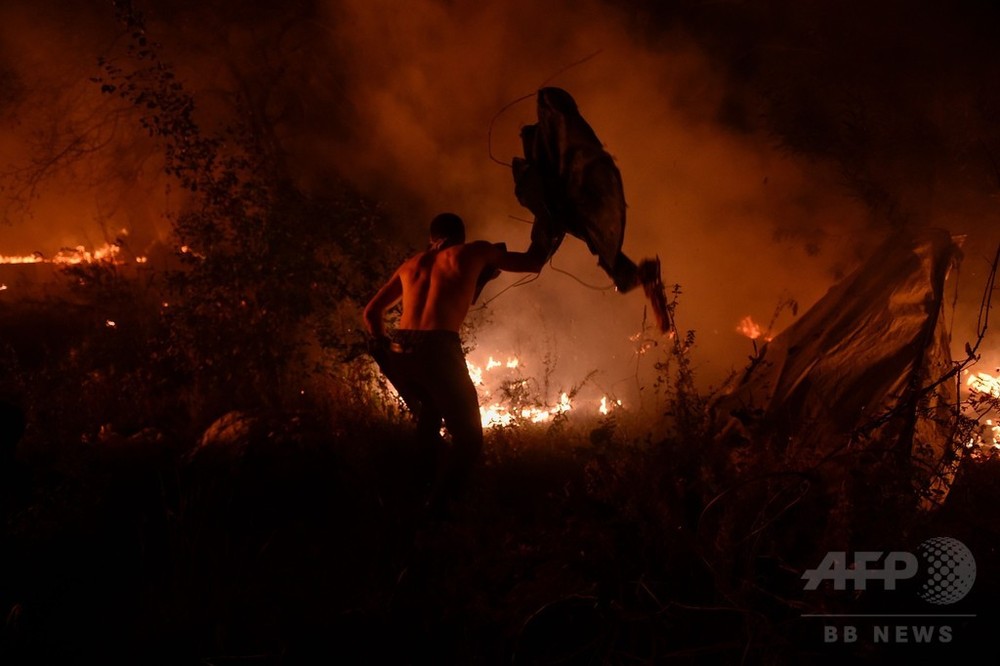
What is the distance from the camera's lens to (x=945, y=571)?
2.70 metres

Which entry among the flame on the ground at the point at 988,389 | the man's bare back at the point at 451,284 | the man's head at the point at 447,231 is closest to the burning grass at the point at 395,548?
the man's bare back at the point at 451,284

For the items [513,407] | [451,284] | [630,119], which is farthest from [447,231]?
[630,119]

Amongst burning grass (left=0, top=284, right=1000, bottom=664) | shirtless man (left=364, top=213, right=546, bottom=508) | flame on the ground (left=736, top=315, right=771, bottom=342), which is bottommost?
burning grass (left=0, top=284, right=1000, bottom=664)

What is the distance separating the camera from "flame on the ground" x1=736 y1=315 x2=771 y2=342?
22.1 ft

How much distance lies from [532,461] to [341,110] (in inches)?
229

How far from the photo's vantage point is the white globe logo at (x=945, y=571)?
2.61 meters

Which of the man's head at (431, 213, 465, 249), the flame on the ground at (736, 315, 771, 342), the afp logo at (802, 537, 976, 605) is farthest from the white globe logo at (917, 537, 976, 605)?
the flame on the ground at (736, 315, 771, 342)

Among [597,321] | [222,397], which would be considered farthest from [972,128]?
[222,397]

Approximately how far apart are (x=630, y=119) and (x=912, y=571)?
5.46m

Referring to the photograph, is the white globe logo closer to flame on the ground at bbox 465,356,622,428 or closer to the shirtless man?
the shirtless man

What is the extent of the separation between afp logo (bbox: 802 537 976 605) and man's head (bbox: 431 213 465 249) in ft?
7.55

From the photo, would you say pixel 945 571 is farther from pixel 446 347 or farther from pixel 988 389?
pixel 988 389

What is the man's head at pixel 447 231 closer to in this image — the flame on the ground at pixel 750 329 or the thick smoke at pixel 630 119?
the thick smoke at pixel 630 119

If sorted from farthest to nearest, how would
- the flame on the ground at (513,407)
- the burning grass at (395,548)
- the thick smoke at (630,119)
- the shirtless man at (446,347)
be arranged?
the thick smoke at (630,119), the flame on the ground at (513,407), the shirtless man at (446,347), the burning grass at (395,548)
